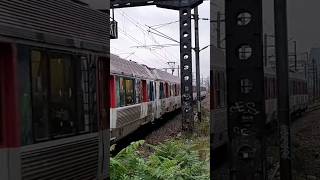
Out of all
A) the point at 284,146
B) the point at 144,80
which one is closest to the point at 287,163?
the point at 284,146

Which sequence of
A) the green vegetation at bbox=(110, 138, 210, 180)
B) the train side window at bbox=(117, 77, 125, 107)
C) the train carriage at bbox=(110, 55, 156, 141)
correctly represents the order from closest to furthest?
the green vegetation at bbox=(110, 138, 210, 180) < the train carriage at bbox=(110, 55, 156, 141) < the train side window at bbox=(117, 77, 125, 107)

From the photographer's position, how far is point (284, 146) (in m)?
5.36

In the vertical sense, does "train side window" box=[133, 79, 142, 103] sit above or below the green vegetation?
above

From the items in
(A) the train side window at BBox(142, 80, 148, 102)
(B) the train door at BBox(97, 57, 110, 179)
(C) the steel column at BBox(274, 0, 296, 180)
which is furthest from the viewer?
(A) the train side window at BBox(142, 80, 148, 102)

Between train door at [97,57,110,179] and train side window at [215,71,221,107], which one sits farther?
train door at [97,57,110,179]

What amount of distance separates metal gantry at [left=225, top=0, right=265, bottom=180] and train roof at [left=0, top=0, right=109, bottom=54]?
1.65 m

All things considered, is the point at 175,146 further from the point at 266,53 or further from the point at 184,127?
the point at 184,127

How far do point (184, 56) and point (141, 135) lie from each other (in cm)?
396

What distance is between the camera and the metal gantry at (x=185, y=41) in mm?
21398

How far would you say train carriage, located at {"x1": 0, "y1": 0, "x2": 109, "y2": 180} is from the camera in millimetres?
4652

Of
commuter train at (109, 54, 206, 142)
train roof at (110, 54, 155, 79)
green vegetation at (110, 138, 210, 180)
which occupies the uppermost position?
train roof at (110, 54, 155, 79)

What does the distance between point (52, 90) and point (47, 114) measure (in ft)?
0.84

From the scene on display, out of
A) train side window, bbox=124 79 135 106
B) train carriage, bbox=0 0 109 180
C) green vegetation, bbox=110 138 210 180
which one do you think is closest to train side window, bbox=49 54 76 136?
train carriage, bbox=0 0 109 180

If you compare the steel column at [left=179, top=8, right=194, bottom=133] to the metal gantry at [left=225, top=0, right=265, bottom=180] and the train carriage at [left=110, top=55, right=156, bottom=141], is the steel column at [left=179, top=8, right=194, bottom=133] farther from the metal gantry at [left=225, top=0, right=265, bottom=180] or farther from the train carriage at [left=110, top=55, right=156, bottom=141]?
the metal gantry at [left=225, top=0, right=265, bottom=180]
